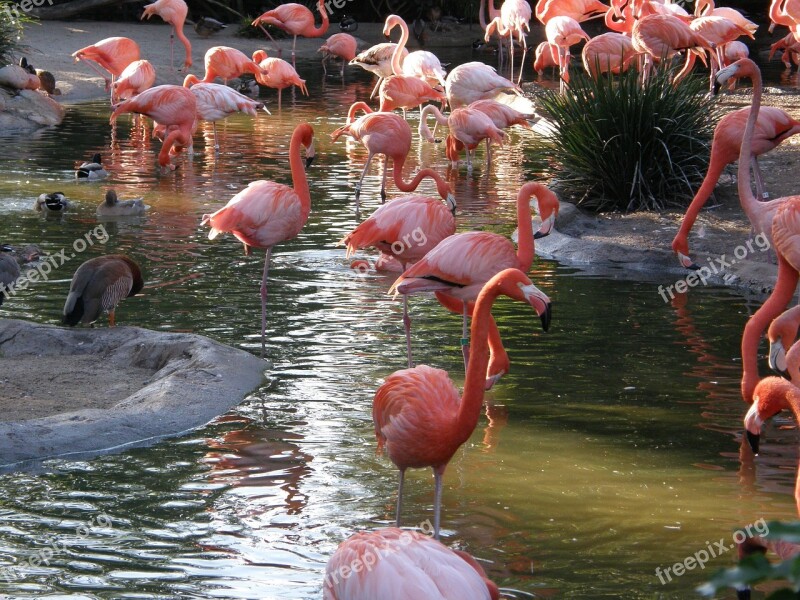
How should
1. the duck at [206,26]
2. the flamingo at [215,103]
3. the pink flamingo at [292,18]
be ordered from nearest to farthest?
1. the flamingo at [215,103]
2. the pink flamingo at [292,18]
3. the duck at [206,26]

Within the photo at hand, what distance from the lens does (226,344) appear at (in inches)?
246

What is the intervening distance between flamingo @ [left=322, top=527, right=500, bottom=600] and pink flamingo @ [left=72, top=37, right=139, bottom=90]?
14005mm

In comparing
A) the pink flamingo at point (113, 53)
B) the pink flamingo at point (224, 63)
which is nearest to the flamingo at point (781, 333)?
the pink flamingo at point (224, 63)

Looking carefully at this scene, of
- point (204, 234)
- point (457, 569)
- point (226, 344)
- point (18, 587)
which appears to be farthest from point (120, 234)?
point (457, 569)

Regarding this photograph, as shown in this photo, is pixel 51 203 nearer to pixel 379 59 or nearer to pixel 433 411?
pixel 433 411

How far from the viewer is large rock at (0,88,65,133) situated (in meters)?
14.1

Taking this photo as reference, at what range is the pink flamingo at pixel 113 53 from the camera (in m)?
15.7

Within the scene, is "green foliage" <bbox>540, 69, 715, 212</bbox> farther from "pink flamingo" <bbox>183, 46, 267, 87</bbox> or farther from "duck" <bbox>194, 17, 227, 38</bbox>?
"duck" <bbox>194, 17, 227, 38</bbox>

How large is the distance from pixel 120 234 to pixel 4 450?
4.31 meters

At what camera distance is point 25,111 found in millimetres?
14336

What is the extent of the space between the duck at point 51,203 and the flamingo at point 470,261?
487 centimetres

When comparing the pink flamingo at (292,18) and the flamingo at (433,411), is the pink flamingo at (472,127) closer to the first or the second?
the flamingo at (433,411)

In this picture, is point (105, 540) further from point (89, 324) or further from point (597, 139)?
point (597, 139)

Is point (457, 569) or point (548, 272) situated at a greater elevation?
point (457, 569)
